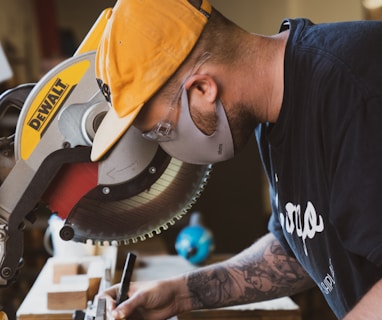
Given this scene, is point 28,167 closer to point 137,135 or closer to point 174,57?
Result: point 137,135

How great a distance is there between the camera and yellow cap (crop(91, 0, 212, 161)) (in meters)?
1.18

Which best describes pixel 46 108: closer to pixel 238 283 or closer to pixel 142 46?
pixel 142 46

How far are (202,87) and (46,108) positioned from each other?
296 millimetres

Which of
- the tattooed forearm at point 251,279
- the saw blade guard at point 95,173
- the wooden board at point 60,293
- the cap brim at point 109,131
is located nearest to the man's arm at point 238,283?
the tattooed forearm at point 251,279

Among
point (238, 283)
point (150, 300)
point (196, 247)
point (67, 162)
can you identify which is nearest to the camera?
point (67, 162)

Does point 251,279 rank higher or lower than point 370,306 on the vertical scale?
lower

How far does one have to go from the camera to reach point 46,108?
4.22ft

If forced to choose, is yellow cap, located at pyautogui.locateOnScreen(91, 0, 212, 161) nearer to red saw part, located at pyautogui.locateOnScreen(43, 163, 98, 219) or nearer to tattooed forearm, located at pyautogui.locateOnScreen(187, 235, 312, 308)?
red saw part, located at pyautogui.locateOnScreen(43, 163, 98, 219)

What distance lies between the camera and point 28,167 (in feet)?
4.19

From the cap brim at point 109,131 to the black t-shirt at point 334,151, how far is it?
0.89 ft

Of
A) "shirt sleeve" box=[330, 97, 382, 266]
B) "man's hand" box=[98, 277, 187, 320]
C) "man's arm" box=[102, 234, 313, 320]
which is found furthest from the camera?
"man's arm" box=[102, 234, 313, 320]

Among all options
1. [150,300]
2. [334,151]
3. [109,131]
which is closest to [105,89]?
[109,131]

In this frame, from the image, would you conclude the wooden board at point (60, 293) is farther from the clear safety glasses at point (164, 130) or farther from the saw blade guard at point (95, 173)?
the clear safety glasses at point (164, 130)

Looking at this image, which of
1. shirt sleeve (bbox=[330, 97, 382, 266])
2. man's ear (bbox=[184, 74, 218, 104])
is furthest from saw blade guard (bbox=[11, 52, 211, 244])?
shirt sleeve (bbox=[330, 97, 382, 266])
